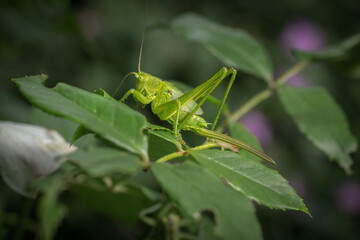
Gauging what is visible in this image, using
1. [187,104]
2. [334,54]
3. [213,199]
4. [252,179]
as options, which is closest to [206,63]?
[334,54]

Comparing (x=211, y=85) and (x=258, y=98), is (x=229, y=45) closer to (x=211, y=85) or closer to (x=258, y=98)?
(x=258, y=98)

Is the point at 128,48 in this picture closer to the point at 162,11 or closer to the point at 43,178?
the point at 162,11

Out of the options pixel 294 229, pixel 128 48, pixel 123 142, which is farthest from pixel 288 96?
pixel 128 48

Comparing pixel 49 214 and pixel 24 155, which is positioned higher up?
pixel 24 155

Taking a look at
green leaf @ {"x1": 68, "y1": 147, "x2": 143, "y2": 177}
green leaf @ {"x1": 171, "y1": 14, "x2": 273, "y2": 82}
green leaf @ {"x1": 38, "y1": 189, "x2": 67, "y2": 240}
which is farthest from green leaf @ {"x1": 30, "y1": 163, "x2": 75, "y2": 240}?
green leaf @ {"x1": 171, "y1": 14, "x2": 273, "y2": 82}

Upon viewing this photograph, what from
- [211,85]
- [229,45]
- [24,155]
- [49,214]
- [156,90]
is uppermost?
[229,45]

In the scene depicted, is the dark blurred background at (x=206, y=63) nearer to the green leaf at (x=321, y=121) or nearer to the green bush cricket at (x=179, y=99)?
the green leaf at (x=321, y=121)
